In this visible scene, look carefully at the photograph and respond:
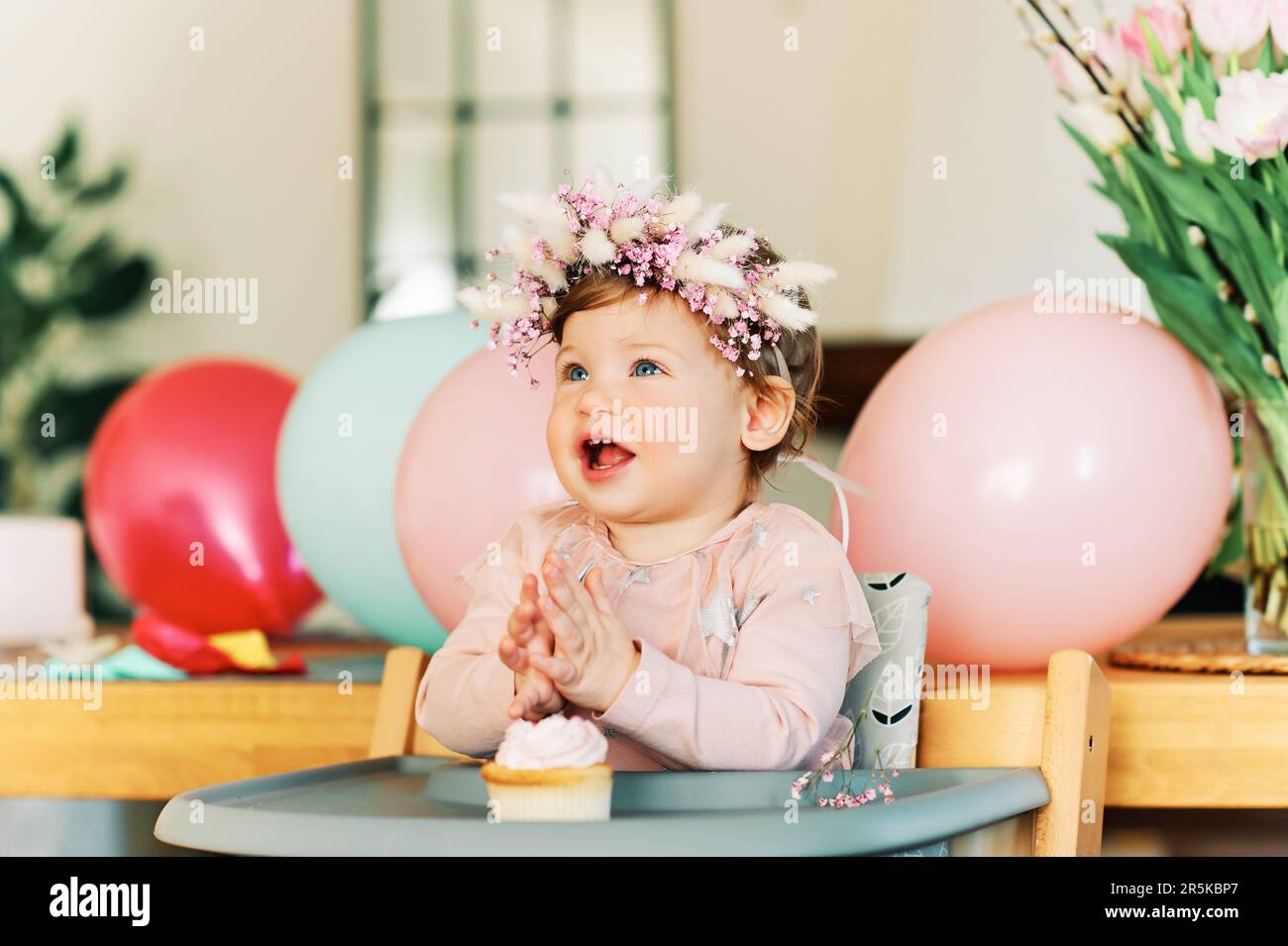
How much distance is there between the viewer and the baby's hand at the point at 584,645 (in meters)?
0.88

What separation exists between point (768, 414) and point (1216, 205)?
19.9 inches

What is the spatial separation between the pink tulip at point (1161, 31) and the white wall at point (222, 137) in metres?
2.54

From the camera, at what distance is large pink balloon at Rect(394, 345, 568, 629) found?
4.21ft

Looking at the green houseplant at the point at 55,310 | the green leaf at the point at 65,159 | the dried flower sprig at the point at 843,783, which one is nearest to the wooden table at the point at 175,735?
the dried flower sprig at the point at 843,783

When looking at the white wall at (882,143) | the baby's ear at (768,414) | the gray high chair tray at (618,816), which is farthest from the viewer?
the white wall at (882,143)

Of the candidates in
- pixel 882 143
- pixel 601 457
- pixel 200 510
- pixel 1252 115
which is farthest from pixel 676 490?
pixel 882 143

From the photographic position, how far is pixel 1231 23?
4.23 ft

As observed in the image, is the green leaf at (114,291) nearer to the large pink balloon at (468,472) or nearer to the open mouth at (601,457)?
the large pink balloon at (468,472)

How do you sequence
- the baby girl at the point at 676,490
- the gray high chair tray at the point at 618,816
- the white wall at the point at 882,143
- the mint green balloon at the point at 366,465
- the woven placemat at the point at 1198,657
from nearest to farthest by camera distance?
the gray high chair tray at the point at 618,816 < the baby girl at the point at 676,490 < the woven placemat at the point at 1198,657 < the mint green balloon at the point at 366,465 < the white wall at the point at 882,143

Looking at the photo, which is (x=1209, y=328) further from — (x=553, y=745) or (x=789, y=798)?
(x=553, y=745)

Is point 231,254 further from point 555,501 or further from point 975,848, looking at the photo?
point 975,848

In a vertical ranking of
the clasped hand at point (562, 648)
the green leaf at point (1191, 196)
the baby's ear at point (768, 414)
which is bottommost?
the clasped hand at point (562, 648)
